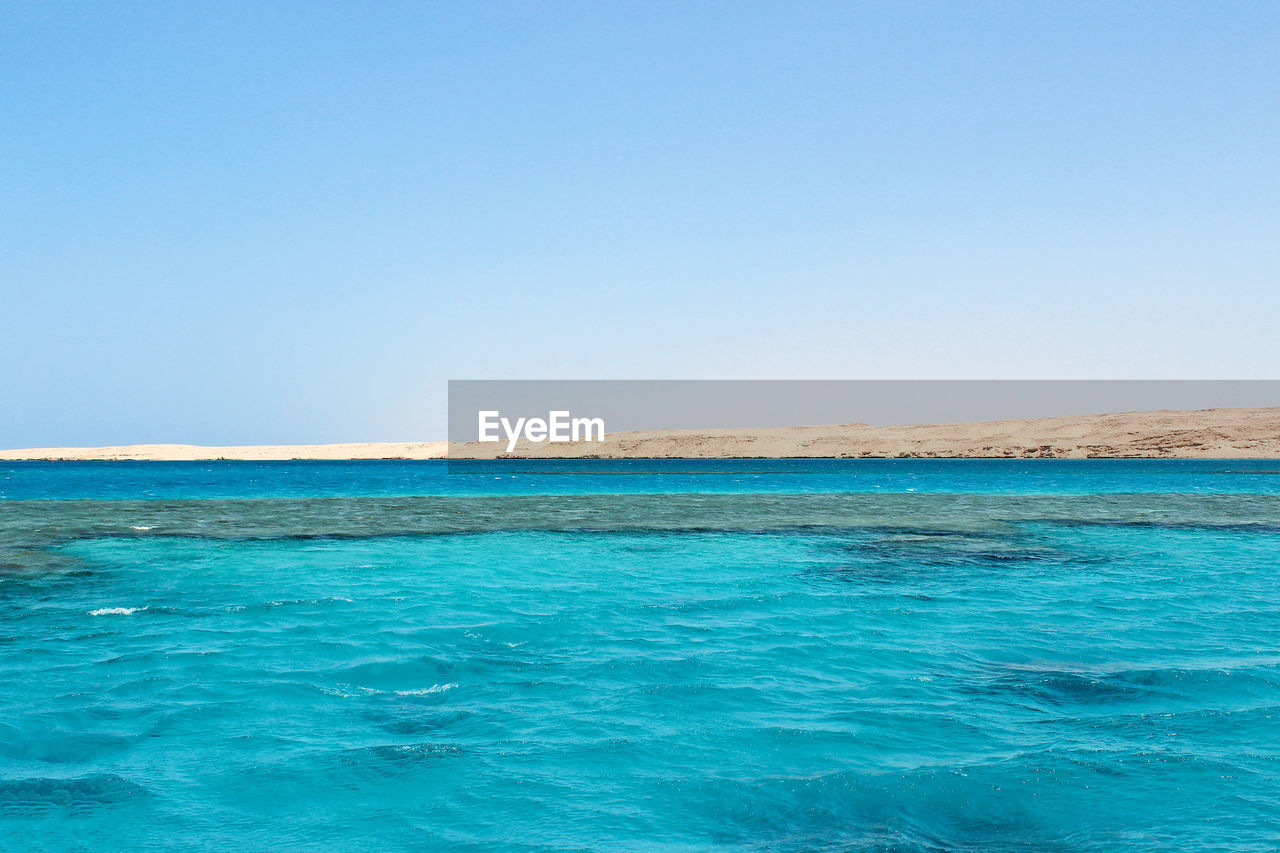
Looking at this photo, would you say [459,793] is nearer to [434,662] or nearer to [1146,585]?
[434,662]

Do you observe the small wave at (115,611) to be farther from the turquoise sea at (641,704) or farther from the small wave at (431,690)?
the small wave at (431,690)

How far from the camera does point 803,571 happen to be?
1952 centimetres

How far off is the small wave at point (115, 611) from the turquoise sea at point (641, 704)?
58 mm

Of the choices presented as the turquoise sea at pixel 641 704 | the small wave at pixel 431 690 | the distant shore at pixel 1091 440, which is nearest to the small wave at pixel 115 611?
the turquoise sea at pixel 641 704

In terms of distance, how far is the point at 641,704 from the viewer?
369 inches

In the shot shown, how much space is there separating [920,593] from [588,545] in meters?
11.0

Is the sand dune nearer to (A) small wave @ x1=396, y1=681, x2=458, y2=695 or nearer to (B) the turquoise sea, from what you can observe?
(B) the turquoise sea

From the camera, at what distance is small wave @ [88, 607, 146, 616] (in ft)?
46.3

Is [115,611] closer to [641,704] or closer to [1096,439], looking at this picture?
[641,704]

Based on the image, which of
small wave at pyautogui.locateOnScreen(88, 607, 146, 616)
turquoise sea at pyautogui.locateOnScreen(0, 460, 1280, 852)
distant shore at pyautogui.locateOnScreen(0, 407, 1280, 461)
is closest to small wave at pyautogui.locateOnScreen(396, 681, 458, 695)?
turquoise sea at pyautogui.locateOnScreen(0, 460, 1280, 852)

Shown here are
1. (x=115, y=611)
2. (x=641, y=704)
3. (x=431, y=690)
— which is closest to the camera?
(x=641, y=704)

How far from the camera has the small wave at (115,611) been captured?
14.1 metres

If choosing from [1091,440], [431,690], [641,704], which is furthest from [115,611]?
[1091,440]

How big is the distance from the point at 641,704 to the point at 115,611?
32.6 ft
